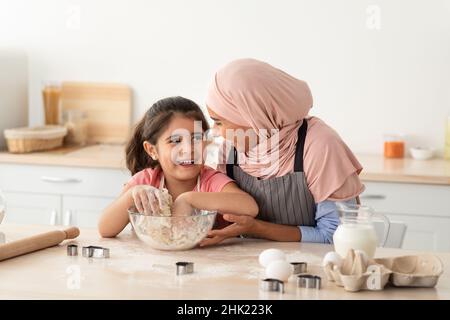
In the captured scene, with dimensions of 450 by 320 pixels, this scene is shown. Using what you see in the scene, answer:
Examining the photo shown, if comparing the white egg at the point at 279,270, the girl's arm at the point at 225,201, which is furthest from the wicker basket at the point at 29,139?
the white egg at the point at 279,270

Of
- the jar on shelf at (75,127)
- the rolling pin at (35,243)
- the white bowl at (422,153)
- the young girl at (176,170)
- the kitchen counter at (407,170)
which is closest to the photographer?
the rolling pin at (35,243)

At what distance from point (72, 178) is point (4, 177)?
1.08ft

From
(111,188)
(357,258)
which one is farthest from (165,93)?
(357,258)

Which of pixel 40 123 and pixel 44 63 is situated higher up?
pixel 44 63

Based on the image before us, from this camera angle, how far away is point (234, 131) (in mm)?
2521

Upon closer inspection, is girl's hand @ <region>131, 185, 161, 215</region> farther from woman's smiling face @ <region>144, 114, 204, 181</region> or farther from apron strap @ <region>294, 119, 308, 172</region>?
apron strap @ <region>294, 119, 308, 172</region>

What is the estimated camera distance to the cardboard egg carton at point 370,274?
6.10 ft

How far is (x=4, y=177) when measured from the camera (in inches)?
157

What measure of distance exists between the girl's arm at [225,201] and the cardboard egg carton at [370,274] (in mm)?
516

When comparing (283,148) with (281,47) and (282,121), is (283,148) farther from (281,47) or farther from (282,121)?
(281,47)

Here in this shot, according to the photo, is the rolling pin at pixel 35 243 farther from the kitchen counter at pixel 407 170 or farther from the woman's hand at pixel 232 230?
the kitchen counter at pixel 407 170

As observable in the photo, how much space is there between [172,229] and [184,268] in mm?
223

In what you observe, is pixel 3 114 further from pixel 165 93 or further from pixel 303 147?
pixel 303 147

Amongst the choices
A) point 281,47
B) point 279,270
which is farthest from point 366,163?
point 279,270
